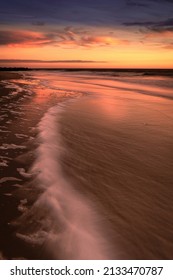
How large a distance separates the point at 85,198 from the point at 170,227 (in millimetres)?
938

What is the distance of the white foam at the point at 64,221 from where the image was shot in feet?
7.63

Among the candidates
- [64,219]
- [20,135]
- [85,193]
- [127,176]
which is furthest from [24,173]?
[20,135]

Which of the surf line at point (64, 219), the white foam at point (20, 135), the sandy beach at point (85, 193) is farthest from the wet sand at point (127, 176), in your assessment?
the white foam at point (20, 135)

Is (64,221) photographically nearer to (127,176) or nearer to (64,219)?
(64,219)

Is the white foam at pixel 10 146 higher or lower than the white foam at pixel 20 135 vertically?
lower

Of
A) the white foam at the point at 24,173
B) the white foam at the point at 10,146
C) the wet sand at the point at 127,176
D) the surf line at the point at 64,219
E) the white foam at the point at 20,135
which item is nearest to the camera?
the surf line at the point at 64,219

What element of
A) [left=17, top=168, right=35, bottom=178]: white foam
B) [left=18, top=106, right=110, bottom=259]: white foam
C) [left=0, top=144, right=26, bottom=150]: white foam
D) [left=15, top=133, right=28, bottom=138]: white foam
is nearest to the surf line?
[left=18, top=106, right=110, bottom=259]: white foam

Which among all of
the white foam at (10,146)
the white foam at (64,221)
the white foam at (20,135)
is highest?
the white foam at (20,135)

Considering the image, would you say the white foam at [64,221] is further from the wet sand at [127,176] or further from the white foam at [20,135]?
the white foam at [20,135]

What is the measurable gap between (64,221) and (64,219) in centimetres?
3

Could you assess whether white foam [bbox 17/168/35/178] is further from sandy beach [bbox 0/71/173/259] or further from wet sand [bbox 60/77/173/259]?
wet sand [bbox 60/77/173/259]

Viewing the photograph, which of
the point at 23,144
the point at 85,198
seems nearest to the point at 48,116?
the point at 23,144

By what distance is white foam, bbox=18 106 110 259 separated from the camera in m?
2.32
